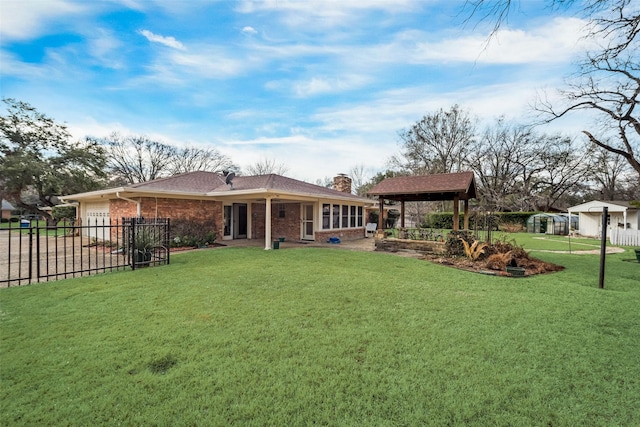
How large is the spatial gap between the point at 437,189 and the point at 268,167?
28.2 m

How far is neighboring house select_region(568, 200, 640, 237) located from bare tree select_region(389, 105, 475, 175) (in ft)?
33.0

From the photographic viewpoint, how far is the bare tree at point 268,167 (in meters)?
36.5

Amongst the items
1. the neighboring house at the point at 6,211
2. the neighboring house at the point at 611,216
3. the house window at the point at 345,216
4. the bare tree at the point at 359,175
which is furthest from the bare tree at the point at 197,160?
the neighboring house at the point at 611,216

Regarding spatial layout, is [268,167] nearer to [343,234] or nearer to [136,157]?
[136,157]

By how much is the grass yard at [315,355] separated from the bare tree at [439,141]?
22974 mm

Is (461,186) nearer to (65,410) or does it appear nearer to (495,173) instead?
(65,410)

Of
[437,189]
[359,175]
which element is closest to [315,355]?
[437,189]

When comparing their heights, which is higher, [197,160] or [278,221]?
[197,160]

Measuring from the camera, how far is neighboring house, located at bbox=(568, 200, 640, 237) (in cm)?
1822

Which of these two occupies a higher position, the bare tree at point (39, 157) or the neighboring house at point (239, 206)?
the bare tree at point (39, 157)

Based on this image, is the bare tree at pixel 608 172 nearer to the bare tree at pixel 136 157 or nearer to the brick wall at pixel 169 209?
the brick wall at pixel 169 209

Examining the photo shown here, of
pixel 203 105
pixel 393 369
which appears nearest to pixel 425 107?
pixel 203 105

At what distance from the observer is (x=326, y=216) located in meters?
15.1

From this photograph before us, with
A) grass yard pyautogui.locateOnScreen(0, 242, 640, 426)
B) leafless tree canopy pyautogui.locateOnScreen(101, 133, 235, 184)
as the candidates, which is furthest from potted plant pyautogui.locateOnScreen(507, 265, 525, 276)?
leafless tree canopy pyautogui.locateOnScreen(101, 133, 235, 184)
